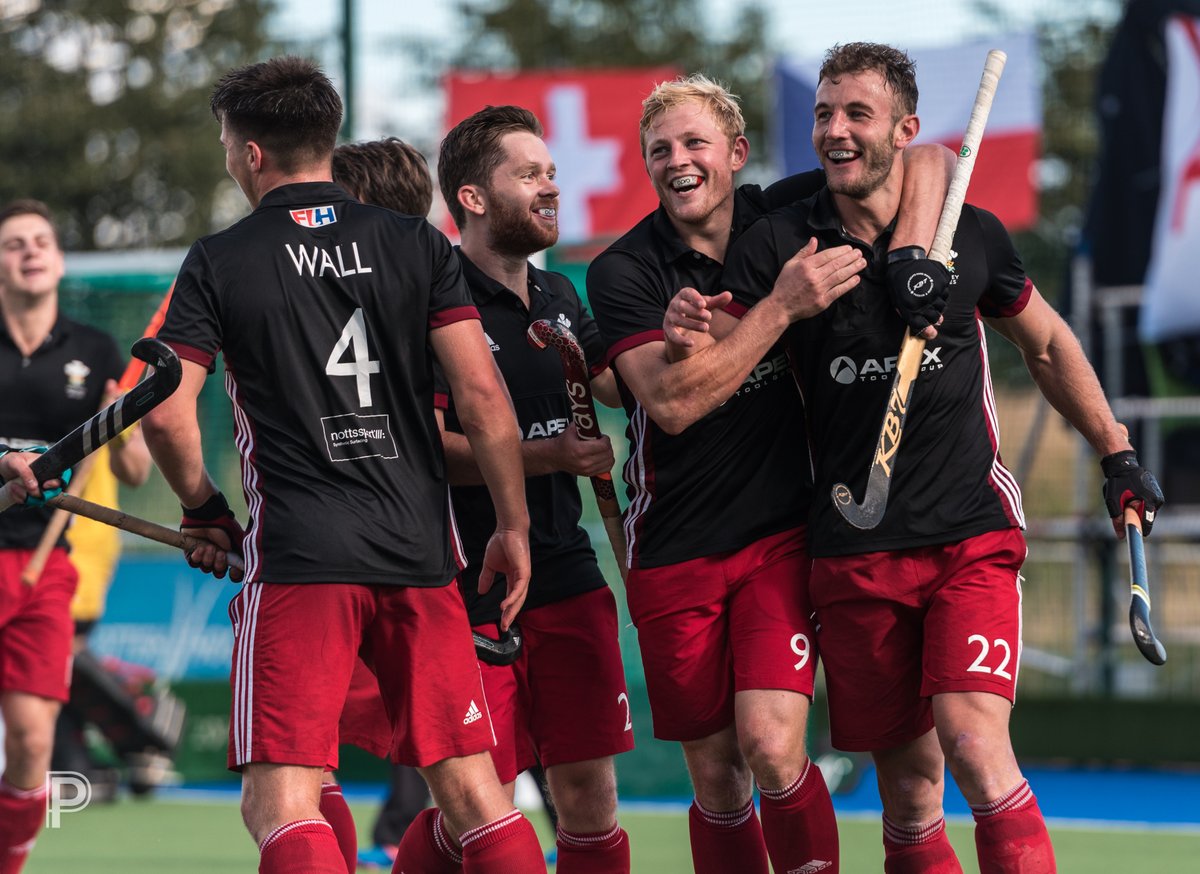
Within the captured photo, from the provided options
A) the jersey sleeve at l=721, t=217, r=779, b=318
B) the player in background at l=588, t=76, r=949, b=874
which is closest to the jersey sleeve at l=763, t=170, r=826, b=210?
the player in background at l=588, t=76, r=949, b=874

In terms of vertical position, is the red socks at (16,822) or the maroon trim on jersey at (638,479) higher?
the maroon trim on jersey at (638,479)

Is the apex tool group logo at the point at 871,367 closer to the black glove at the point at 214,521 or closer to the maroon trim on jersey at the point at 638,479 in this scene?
the maroon trim on jersey at the point at 638,479

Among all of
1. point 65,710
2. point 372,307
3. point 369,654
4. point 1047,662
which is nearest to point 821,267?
point 372,307

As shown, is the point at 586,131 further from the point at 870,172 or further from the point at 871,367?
the point at 871,367

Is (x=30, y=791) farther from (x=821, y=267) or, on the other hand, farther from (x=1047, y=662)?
(x=1047, y=662)

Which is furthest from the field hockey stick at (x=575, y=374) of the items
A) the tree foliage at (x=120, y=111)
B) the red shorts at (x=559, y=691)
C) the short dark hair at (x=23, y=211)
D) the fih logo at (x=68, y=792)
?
the tree foliage at (x=120, y=111)

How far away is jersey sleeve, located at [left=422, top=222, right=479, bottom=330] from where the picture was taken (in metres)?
3.96

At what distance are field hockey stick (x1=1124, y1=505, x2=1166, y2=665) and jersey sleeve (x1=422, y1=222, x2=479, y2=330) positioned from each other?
176 centimetres

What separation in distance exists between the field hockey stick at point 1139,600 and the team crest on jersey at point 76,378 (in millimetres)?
3668

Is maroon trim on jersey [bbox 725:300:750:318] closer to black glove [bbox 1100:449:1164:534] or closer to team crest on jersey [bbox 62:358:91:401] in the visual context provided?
black glove [bbox 1100:449:1164:534]

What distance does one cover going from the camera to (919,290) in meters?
3.98

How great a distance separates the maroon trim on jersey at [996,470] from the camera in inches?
169

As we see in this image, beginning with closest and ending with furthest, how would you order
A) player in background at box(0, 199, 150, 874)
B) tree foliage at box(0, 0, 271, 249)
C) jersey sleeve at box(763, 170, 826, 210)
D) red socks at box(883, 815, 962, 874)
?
1. red socks at box(883, 815, 962, 874)
2. jersey sleeve at box(763, 170, 826, 210)
3. player in background at box(0, 199, 150, 874)
4. tree foliage at box(0, 0, 271, 249)

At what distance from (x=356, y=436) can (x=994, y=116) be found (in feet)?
22.7
